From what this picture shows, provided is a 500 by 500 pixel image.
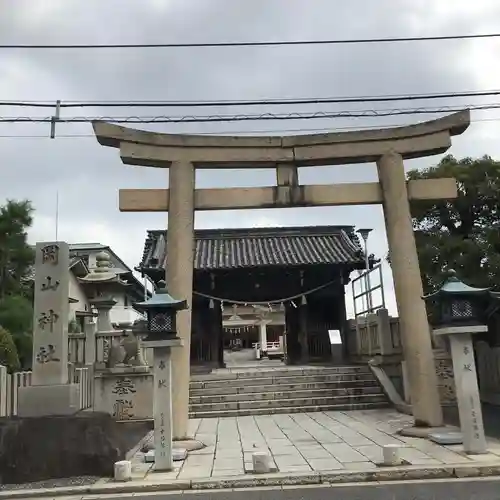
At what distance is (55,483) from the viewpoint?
24.3 feet

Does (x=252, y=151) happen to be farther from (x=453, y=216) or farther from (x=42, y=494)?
(x=453, y=216)

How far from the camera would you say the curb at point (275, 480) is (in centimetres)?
689

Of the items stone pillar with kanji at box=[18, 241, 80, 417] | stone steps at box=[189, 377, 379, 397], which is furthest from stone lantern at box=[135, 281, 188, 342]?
stone steps at box=[189, 377, 379, 397]

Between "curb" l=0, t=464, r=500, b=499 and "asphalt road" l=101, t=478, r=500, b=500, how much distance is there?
0.49 ft

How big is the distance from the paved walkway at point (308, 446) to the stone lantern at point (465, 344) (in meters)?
→ 0.36

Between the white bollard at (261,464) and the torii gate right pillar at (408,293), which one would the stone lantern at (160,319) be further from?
the torii gate right pillar at (408,293)

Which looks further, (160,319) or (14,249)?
(14,249)

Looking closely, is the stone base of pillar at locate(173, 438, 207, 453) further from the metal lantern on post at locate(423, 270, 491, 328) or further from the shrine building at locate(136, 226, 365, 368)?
the shrine building at locate(136, 226, 365, 368)

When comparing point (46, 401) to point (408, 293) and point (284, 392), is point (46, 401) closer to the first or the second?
point (408, 293)

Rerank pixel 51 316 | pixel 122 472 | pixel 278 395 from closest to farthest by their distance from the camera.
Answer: pixel 122 472 < pixel 51 316 < pixel 278 395

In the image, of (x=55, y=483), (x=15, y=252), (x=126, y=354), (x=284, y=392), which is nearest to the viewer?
(x=55, y=483)

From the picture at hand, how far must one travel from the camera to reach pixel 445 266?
15.9 m

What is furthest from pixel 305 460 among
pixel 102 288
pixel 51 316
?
pixel 102 288

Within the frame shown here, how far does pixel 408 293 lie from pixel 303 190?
9.87ft
